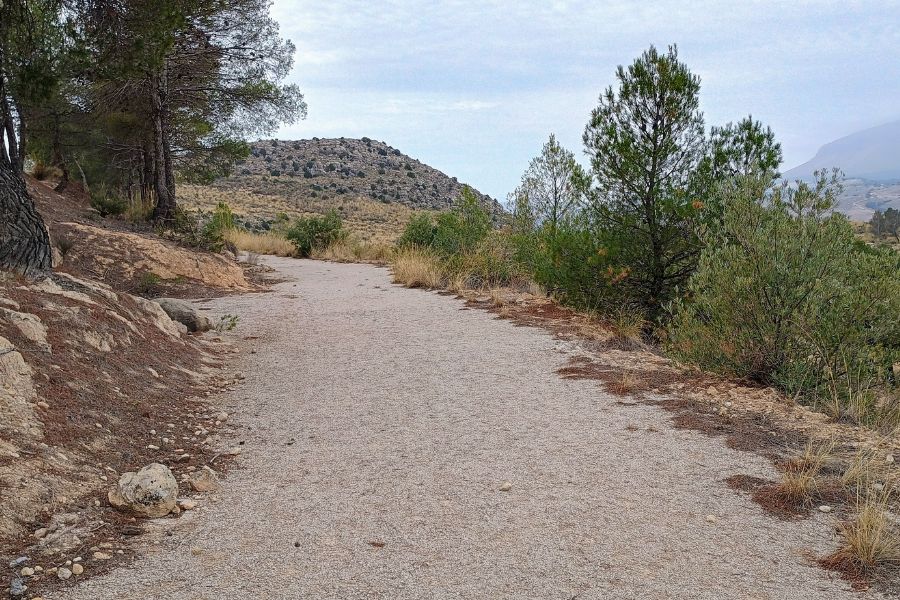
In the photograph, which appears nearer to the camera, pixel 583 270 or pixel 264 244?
pixel 583 270

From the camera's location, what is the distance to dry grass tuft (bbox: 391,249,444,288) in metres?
14.8

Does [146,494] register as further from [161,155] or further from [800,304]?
[161,155]

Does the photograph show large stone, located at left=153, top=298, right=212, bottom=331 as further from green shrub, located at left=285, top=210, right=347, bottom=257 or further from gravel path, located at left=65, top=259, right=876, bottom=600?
green shrub, located at left=285, top=210, right=347, bottom=257

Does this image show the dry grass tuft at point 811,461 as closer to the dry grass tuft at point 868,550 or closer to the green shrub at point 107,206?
the dry grass tuft at point 868,550

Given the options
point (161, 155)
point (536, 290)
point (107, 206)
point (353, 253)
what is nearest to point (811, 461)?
point (536, 290)

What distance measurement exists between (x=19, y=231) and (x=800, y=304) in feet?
23.6

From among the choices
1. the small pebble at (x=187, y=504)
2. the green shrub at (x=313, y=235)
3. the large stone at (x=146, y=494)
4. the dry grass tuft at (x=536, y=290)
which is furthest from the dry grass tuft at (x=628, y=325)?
the green shrub at (x=313, y=235)

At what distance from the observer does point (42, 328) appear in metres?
5.16

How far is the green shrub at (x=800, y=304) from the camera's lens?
223 inches

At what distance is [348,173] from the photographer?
228 feet

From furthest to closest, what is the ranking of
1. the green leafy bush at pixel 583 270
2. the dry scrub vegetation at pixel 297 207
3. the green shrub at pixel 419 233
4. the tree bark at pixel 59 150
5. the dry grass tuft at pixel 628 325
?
the dry scrub vegetation at pixel 297 207 → the green shrub at pixel 419 233 → the tree bark at pixel 59 150 → the green leafy bush at pixel 583 270 → the dry grass tuft at pixel 628 325

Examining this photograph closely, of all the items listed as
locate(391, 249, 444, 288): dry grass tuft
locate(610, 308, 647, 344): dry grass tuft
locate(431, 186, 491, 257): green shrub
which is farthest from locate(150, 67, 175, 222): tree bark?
locate(610, 308, 647, 344): dry grass tuft

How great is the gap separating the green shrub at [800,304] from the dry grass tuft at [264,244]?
22541mm

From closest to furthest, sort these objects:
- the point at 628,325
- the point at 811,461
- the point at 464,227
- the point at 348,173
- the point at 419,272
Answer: the point at 811,461, the point at 628,325, the point at 419,272, the point at 464,227, the point at 348,173
